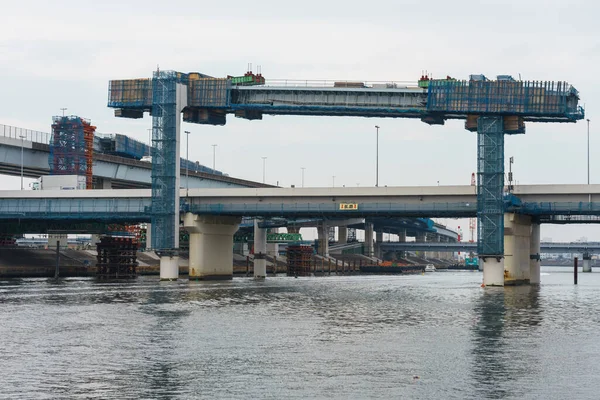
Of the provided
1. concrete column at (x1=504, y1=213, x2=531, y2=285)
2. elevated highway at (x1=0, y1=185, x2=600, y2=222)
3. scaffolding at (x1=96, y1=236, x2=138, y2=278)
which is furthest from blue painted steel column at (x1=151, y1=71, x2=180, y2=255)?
concrete column at (x1=504, y1=213, x2=531, y2=285)

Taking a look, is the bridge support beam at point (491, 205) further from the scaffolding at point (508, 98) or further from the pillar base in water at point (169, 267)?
the pillar base in water at point (169, 267)

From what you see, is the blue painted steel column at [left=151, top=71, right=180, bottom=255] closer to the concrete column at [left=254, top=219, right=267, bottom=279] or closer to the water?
the concrete column at [left=254, top=219, right=267, bottom=279]

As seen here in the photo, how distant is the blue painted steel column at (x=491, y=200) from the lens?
118 metres

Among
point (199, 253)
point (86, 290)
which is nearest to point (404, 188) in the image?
point (199, 253)

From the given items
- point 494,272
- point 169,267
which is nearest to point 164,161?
point 169,267

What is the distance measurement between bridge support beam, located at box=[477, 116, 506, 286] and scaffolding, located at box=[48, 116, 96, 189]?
78661 mm

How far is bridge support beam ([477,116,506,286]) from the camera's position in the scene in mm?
117938

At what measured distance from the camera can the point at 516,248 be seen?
124m

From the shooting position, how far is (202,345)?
47.1 m

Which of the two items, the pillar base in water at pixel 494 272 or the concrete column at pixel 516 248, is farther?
the concrete column at pixel 516 248

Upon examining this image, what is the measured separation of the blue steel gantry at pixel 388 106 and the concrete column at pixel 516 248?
12.7 ft

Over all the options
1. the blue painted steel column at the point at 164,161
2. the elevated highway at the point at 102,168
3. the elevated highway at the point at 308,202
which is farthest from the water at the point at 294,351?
the elevated highway at the point at 102,168

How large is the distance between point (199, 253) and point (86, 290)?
35.6m

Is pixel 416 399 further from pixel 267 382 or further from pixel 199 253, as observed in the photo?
pixel 199 253
